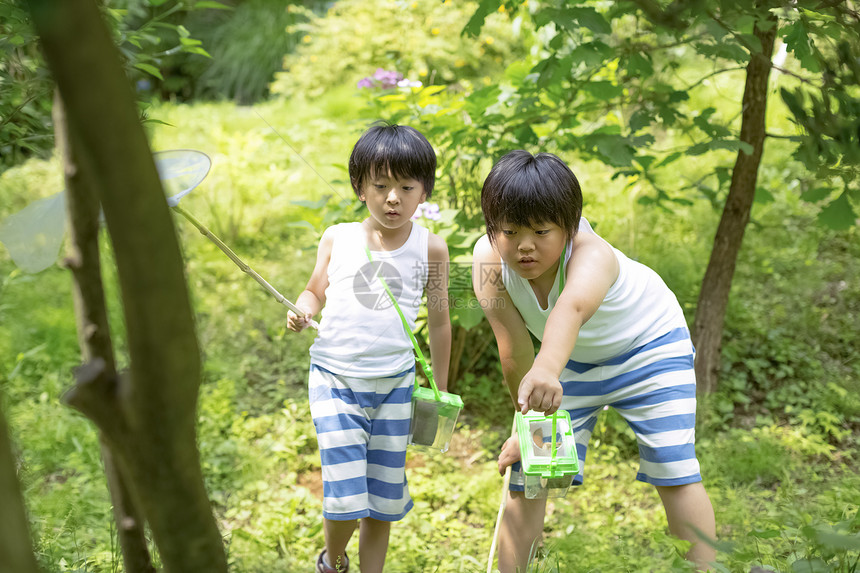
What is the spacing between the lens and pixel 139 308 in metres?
0.72

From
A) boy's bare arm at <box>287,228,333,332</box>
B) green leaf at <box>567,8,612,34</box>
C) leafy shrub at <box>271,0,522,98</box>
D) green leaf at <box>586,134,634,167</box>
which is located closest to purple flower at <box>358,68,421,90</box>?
green leaf at <box>586,134,634,167</box>

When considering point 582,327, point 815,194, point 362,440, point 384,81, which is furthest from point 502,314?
point 384,81

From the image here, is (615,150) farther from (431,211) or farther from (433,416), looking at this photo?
(433,416)

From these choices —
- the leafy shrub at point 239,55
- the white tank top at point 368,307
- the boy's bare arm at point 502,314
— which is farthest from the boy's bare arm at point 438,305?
the leafy shrub at point 239,55

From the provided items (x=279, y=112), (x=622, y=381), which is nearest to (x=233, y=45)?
(x=279, y=112)

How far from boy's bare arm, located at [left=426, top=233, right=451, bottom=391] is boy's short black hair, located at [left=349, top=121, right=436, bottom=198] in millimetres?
186

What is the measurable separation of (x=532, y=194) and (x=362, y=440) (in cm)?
74

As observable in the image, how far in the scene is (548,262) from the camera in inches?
60.6

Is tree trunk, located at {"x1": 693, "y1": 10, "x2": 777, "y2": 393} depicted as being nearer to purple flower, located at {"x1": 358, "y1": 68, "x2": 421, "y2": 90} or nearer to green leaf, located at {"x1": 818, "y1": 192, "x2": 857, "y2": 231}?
green leaf, located at {"x1": 818, "y1": 192, "x2": 857, "y2": 231}

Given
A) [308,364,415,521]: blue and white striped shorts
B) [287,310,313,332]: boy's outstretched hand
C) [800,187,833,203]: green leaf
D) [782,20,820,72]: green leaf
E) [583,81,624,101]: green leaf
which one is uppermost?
[782,20,820,72]: green leaf

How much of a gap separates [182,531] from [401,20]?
5382 millimetres

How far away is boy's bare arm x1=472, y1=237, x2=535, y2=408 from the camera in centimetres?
169

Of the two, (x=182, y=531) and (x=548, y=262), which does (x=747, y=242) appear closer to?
(x=548, y=262)

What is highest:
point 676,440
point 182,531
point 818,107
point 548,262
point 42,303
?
point 818,107
